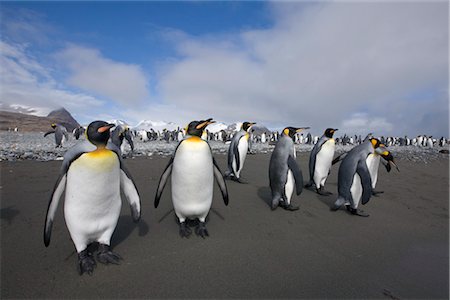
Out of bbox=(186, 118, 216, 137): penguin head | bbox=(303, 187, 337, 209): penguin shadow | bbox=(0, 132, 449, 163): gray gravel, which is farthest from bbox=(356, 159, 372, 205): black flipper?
bbox=(0, 132, 449, 163): gray gravel

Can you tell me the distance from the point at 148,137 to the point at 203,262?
982 inches

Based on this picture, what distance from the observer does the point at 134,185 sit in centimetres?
229

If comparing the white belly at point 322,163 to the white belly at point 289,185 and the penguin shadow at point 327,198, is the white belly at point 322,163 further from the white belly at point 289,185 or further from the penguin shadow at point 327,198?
the white belly at point 289,185

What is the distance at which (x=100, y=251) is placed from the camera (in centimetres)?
200

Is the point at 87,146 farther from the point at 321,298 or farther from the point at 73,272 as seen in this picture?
the point at 321,298

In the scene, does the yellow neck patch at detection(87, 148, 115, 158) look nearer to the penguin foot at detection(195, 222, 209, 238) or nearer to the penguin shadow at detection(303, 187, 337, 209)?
the penguin foot at detection(195, 222, 209, 238)

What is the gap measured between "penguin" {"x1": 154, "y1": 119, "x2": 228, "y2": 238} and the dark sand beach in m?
0.25

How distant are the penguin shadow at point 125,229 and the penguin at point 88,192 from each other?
39 cm

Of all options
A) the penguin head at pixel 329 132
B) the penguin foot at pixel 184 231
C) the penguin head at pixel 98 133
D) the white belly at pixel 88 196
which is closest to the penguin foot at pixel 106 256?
the white belly at pixel 88 196

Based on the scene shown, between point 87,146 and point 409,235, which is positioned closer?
point 87,146

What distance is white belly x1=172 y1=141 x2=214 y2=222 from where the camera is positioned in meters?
2.47

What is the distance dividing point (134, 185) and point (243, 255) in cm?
123

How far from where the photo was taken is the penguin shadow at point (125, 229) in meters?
2.39

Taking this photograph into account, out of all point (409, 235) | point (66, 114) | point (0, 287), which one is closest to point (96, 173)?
point (0, 287)
